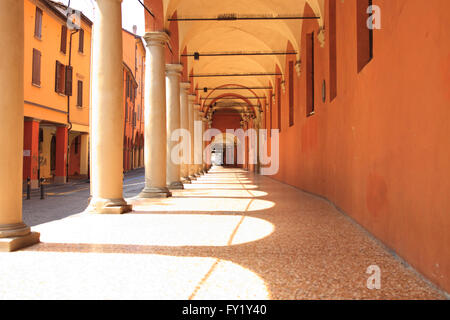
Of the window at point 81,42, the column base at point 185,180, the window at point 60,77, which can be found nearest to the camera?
the column base at point 185,180

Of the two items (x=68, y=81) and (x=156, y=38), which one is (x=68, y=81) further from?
(x=156, y=38)

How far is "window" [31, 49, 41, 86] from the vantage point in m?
18.5

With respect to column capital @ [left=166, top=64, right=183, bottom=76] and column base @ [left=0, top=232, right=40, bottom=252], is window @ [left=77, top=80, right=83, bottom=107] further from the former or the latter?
column base @ [left=0, top=232, right=40, bottom=252]

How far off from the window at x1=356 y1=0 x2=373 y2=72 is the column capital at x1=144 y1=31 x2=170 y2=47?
6288mm

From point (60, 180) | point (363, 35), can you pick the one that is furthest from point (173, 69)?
point (60, 180)

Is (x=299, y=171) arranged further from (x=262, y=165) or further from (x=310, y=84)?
(x=262, y=165)

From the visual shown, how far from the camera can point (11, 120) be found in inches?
192

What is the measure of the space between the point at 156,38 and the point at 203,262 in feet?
28.7

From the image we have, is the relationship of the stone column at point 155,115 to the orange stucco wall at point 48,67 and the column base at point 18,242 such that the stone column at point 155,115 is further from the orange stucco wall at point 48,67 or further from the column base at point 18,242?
the orange stucco wall at point 48,67

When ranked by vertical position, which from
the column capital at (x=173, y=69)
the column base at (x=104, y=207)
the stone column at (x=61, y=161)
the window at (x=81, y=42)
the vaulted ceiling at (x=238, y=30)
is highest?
the window at (x=81, y=42)

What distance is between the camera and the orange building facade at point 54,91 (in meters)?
18.2

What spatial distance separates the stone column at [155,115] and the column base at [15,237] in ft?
20.7

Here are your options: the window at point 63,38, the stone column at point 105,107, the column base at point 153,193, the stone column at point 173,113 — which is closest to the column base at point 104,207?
the stone column at point 105,107

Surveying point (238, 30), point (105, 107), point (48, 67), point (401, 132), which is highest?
point (238, 30)
